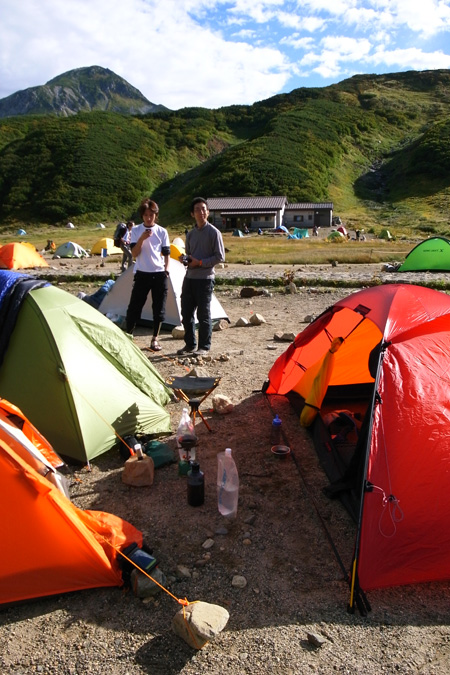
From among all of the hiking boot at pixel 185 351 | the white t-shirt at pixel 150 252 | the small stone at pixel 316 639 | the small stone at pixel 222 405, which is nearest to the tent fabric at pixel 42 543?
the small stone at pixel 316 639

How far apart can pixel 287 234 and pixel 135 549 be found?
155ft

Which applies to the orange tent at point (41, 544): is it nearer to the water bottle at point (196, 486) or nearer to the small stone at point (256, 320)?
the water bottle at point (196, 486)

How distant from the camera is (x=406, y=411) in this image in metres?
4.00

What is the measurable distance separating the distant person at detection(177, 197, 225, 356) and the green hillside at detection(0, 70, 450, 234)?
42.3 meters

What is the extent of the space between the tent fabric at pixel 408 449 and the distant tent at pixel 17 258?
20766mm

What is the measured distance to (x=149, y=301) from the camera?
10.4 m

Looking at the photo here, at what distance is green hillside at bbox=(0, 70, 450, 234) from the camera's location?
2694 inches

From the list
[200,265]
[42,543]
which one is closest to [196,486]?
[42,543]

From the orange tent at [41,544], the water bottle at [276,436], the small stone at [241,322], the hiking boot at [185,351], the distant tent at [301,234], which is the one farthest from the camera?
the distant tent at [301,234]

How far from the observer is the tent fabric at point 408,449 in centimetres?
361

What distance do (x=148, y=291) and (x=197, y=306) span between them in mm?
829

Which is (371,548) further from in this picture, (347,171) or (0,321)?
(347,171)

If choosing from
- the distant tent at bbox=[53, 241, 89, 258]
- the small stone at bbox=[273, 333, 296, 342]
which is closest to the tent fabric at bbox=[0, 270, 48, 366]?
the small stone at bbox=[273, 333, 296, 342]

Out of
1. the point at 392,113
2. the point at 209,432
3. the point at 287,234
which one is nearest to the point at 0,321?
the point at 209,432
